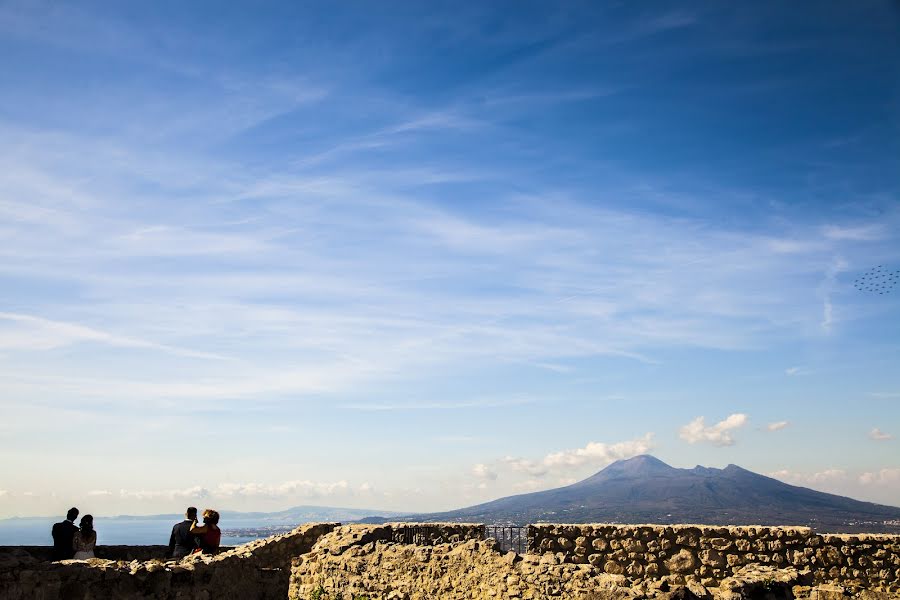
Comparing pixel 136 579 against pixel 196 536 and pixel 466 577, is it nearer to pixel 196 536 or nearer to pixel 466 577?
→ pixel 196 536

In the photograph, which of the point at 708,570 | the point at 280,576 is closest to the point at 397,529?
the point at 280,576

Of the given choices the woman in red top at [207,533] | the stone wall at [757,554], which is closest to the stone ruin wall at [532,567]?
the stone wall at [757,554]

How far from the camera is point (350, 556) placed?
1552cm

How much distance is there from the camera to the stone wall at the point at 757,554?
14.3 m

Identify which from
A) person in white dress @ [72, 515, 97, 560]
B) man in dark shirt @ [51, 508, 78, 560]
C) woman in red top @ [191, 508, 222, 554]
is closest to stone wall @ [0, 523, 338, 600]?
woman in red top @ [191, 508, 222, 554]

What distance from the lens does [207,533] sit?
13.9 m

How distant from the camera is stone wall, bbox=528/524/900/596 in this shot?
14.3 metres

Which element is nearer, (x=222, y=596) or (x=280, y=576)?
(x=222, y=596)

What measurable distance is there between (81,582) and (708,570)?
1118 centimetres

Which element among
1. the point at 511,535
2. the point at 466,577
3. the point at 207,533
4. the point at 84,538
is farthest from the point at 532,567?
the point at 84,538

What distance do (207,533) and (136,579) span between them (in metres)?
3.72

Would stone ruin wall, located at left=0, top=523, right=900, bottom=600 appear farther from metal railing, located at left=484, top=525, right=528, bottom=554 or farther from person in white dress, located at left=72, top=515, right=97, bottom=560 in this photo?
person in white dress, located at left=72, top=515, right=97, bottom=560

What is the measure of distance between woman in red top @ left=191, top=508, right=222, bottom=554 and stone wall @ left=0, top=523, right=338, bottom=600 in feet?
1.64

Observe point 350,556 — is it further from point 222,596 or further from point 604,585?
point 604,585
